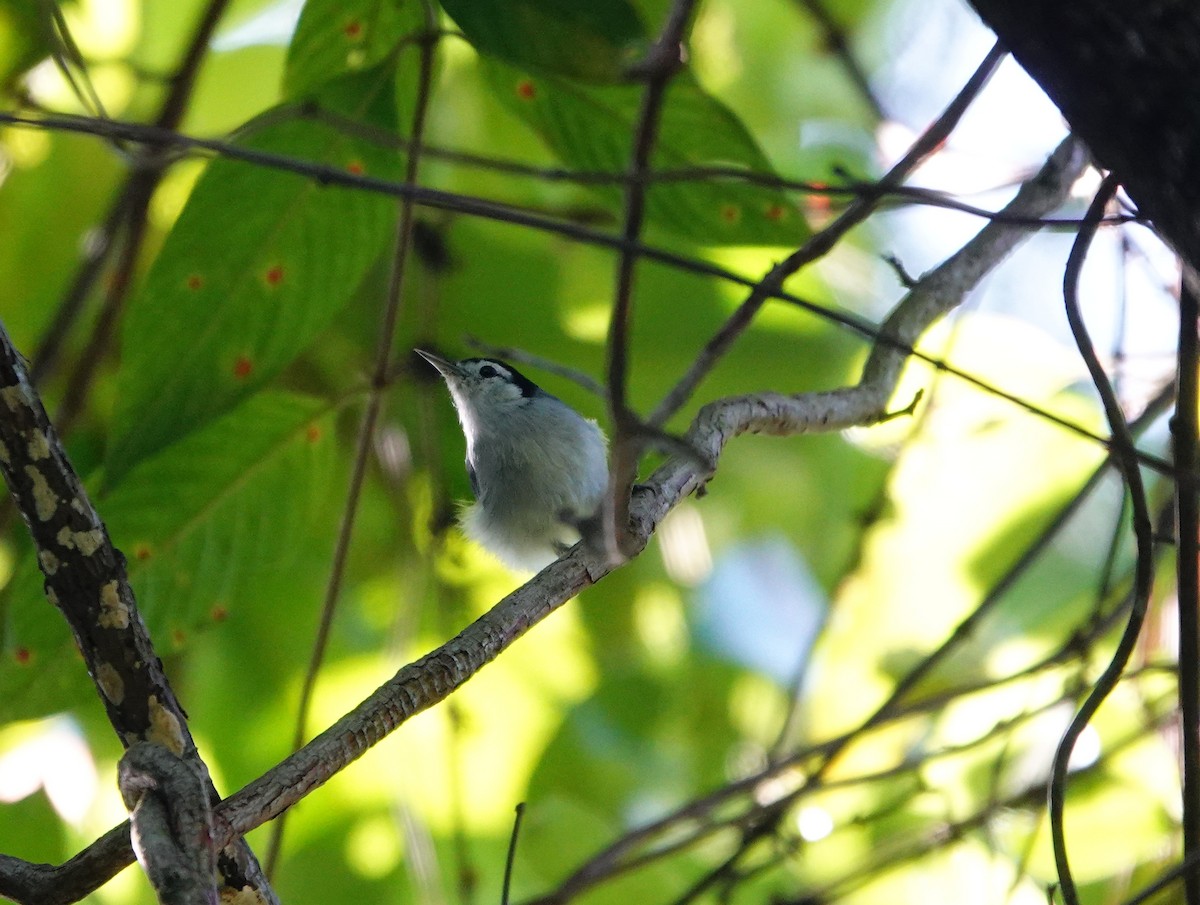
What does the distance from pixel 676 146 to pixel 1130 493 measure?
947 mm

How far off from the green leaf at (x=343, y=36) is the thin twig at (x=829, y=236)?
0.83 m

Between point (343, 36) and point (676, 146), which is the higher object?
point (343, 36)

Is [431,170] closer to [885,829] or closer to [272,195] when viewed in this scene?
[272,195]

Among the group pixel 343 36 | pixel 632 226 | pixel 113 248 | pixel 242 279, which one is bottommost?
pixel 632 226

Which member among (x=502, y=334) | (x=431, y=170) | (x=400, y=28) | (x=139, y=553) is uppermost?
(x=431, y=170)

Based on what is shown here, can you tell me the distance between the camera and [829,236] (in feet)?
5.69

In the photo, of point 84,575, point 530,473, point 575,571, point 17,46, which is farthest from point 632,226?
point 17,46

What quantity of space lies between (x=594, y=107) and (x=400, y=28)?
13.8 inches

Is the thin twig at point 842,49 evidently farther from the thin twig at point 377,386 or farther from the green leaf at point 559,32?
the green leaf at point 559,32

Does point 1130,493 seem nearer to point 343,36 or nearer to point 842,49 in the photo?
point 343,36

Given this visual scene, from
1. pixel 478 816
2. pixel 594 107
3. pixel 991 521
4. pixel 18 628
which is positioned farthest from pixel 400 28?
pixel 478 816

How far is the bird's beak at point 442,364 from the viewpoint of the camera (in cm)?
303

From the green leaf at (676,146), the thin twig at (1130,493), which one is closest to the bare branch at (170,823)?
the thin twig at (1130,493)

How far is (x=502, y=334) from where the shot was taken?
124 inches
